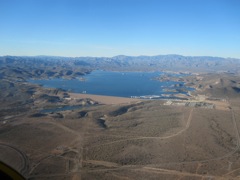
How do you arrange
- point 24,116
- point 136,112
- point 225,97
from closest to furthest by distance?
point 24,116, point 136,112, point 225,97

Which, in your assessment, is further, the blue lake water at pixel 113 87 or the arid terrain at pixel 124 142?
the blue lake water at pixel 113 87

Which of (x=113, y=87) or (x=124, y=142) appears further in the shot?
(x=113, y=87)

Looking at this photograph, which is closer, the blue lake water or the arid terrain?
the arid terrain

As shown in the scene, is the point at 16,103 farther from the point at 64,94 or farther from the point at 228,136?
the point at 228,136

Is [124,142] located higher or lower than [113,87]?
higher

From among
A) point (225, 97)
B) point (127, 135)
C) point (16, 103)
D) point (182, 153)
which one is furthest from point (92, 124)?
point (225, 97)

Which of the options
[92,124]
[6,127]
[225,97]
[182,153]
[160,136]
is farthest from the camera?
[225,97]

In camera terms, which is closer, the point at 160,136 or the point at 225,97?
the point at 160,136
